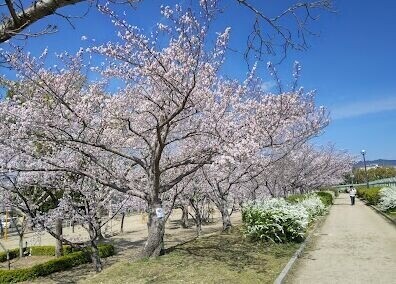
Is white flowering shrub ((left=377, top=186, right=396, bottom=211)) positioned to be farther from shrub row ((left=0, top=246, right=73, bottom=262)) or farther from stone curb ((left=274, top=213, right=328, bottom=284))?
shrub row ((left=0, top=246, right=73, bottom=262))

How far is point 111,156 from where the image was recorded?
14.6 metres

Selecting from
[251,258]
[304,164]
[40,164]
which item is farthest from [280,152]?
[40,164]

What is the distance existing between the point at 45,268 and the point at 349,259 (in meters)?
11.7

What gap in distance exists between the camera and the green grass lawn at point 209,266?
8719mm

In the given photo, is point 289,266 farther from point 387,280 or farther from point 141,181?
point 141,181

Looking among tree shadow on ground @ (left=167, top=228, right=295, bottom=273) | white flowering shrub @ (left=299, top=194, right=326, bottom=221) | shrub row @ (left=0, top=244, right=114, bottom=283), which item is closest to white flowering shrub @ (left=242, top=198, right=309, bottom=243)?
tree shadow on ground @ (left=167, top=228, right=295, bottom=273)

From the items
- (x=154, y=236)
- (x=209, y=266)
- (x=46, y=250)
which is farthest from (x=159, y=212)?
(x=46, y=250)

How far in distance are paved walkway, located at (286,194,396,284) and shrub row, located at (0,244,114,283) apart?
1011 cm

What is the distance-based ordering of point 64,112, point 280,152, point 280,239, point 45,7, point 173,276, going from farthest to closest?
point 280,152
point 280,239
point 64,112
point 173,276
point 45,7

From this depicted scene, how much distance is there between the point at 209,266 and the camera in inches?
389

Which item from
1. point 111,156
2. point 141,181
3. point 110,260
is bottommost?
point 110,260

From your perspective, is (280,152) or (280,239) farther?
(280,152)

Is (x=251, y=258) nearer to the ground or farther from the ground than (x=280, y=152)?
nearer to the ground

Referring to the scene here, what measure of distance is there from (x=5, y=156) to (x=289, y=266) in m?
8.42
